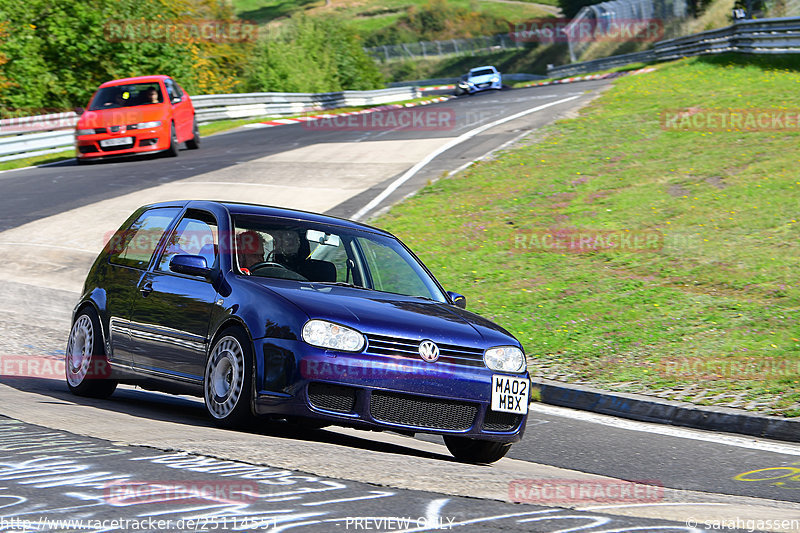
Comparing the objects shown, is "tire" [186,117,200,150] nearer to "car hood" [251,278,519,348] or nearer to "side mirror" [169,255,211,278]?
"side mirror" [169,255,211,278]

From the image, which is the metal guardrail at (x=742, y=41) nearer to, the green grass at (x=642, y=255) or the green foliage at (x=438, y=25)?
the green grass at (x=642, y=255)

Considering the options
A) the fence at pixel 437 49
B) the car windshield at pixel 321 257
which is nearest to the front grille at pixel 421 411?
the car windshield at pixel 321 257

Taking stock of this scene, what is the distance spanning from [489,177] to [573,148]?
275 centimetres

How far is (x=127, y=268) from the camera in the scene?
803cm

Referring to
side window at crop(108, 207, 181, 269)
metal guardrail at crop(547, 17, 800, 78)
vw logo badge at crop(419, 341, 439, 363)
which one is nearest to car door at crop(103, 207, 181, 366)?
side window at crop(108, 207, 181, 269)

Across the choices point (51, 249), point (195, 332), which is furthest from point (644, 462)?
point (51, 249)

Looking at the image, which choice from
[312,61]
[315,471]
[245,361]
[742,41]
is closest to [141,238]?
[245,361]

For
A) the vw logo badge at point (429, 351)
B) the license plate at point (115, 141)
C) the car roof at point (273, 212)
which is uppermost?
the license plate at point (115, 141)

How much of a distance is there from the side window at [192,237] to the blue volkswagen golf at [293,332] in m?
0.01

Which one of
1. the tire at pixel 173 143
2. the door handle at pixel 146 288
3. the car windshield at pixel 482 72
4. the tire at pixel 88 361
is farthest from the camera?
the car windshield at pixel 482 72

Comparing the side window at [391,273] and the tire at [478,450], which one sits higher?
the side window at [391,273]

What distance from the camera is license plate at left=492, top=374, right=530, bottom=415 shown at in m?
6.55

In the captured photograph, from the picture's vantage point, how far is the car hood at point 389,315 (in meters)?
6.24

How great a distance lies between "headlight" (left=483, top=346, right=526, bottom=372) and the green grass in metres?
2.79
